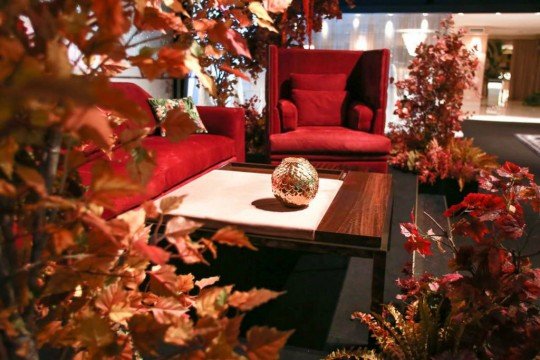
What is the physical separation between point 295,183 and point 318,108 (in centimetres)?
253

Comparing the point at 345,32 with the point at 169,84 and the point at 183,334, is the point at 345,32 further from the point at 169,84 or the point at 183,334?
the point at 183,334

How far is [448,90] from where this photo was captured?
15.3ft

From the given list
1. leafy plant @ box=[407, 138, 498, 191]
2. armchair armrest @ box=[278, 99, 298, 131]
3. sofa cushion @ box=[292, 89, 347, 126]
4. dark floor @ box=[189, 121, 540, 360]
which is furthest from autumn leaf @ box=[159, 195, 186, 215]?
sofa cushion @ box=[292, 89, 347, 126]

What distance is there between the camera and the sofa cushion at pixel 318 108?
14.5 feet

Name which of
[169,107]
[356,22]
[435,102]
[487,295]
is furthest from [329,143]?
[356,22]

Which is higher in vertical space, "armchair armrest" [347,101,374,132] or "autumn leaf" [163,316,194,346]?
"autumn leaf" [163,316,194,346]

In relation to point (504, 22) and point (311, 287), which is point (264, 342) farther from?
point (504, 22)

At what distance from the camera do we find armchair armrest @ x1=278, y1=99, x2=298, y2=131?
163 inches

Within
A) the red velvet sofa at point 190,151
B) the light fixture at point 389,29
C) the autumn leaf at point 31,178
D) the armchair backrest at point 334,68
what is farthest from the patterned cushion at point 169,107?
the light fixture at point 389,29

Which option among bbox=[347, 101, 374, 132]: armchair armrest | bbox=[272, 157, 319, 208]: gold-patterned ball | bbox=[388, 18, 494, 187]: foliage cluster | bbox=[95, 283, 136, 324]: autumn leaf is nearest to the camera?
bbox=[95, 283, 136, 324]: autumn leaf

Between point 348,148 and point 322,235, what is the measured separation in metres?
2.12

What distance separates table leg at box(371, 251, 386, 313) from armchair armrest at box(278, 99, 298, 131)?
2.54 metres

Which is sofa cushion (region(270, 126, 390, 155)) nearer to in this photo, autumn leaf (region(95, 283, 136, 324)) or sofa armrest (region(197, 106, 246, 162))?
sofa armrest (region(197, 106, 246, 162))

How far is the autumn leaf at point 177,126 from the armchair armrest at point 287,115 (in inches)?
142
